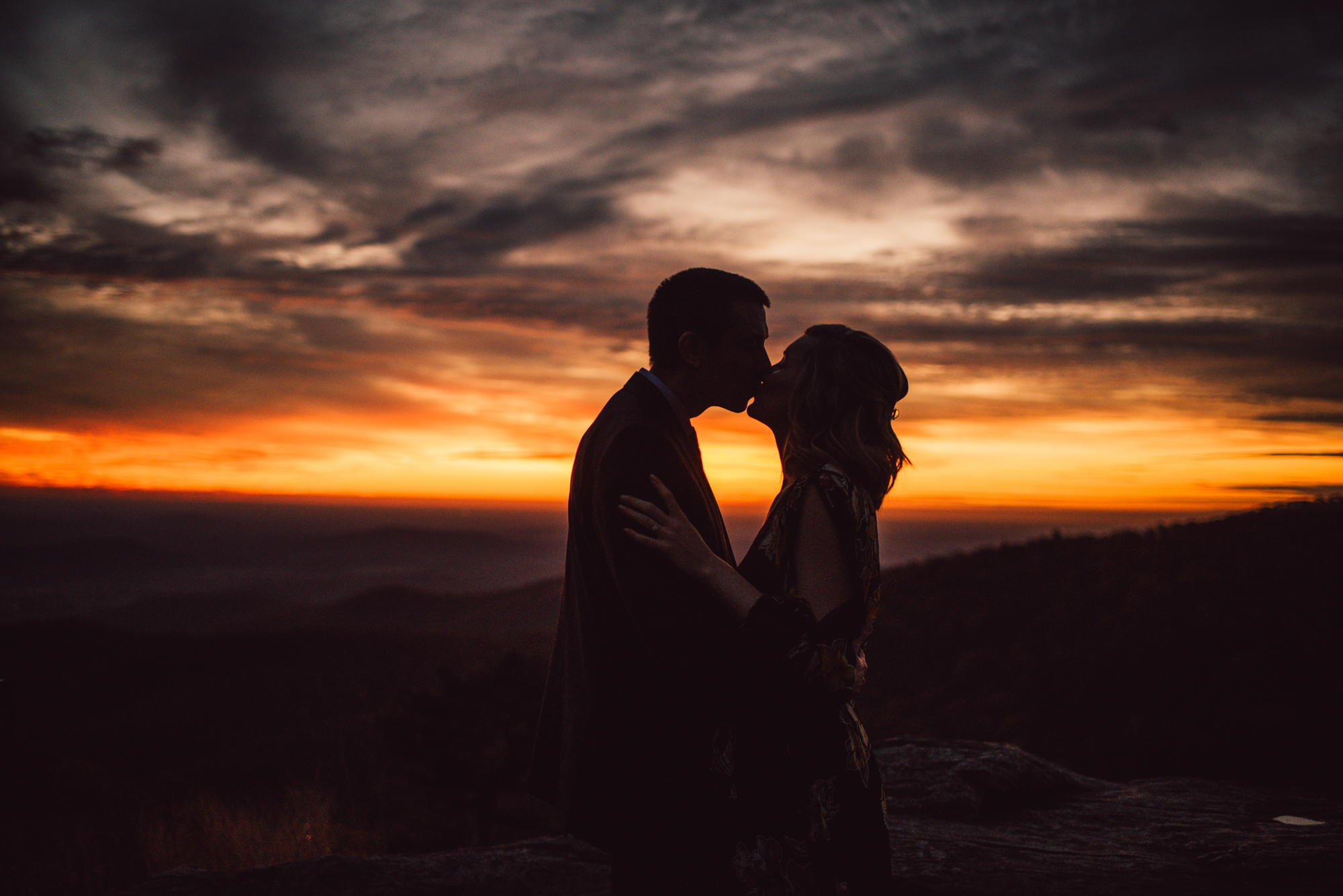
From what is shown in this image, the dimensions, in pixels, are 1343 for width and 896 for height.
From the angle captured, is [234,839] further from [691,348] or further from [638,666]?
[691,348]

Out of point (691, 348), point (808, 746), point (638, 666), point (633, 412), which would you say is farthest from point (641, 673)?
point (691, 348)

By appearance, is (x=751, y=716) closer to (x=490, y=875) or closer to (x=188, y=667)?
(x=490, y=875)

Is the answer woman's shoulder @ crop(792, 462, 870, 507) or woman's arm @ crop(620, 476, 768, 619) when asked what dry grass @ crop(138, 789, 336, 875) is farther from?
woman's shoulder @ crop(792, 462, 870, 507)

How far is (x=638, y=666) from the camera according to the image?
226 cm

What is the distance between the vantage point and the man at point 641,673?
218 cm

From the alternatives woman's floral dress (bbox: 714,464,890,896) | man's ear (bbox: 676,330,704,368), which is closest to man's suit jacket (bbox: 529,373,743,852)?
woman's floral dress (bbox: 714,464,890,896)

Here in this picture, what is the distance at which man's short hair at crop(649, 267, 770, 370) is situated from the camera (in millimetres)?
2754

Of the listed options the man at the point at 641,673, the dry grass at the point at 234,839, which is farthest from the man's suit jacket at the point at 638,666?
the dry grass at the point at 234,839

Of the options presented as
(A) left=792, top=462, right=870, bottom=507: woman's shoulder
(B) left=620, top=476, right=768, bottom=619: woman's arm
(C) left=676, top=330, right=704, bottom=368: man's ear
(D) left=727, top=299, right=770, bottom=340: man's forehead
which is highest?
(D) left=727, top=299, right=770, bottom=340: man's forehead

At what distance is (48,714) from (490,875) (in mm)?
60125

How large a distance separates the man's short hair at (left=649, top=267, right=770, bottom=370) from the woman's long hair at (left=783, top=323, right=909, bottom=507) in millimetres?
367

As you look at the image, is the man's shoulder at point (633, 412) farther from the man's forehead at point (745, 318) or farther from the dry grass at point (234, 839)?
the dry grass at point (234, 839)

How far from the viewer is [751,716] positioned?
98.5 inches

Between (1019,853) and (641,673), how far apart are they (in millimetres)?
4119
